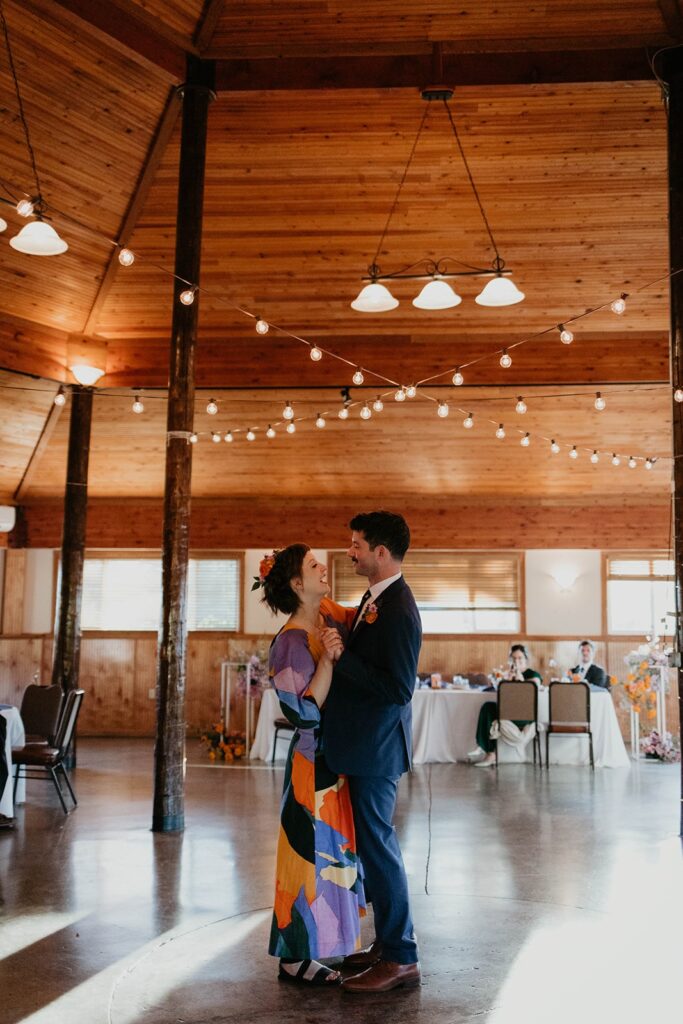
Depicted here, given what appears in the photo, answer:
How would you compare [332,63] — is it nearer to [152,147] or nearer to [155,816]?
[152,147]

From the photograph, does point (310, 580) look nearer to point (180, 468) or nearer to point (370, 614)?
point (370, 614)

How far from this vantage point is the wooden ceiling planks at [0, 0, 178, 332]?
293 inches

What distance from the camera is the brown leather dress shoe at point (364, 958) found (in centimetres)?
398

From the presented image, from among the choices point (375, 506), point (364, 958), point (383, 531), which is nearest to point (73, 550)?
point (375, 506)

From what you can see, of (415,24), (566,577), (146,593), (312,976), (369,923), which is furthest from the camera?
(146,593)

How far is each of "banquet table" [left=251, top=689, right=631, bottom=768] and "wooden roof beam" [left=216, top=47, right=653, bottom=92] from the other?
20.3 ft

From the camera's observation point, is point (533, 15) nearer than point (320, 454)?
Yes

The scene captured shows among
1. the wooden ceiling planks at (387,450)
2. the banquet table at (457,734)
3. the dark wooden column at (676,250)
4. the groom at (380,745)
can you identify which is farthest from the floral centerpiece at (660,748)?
the groom at (380,745)

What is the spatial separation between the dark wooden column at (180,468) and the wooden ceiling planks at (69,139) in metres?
0.63

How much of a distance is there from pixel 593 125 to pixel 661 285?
200 centimetres

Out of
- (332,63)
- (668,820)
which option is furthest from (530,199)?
(668,820)

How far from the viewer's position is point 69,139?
8227mm

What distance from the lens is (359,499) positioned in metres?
13.1

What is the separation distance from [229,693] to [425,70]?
307 inches
